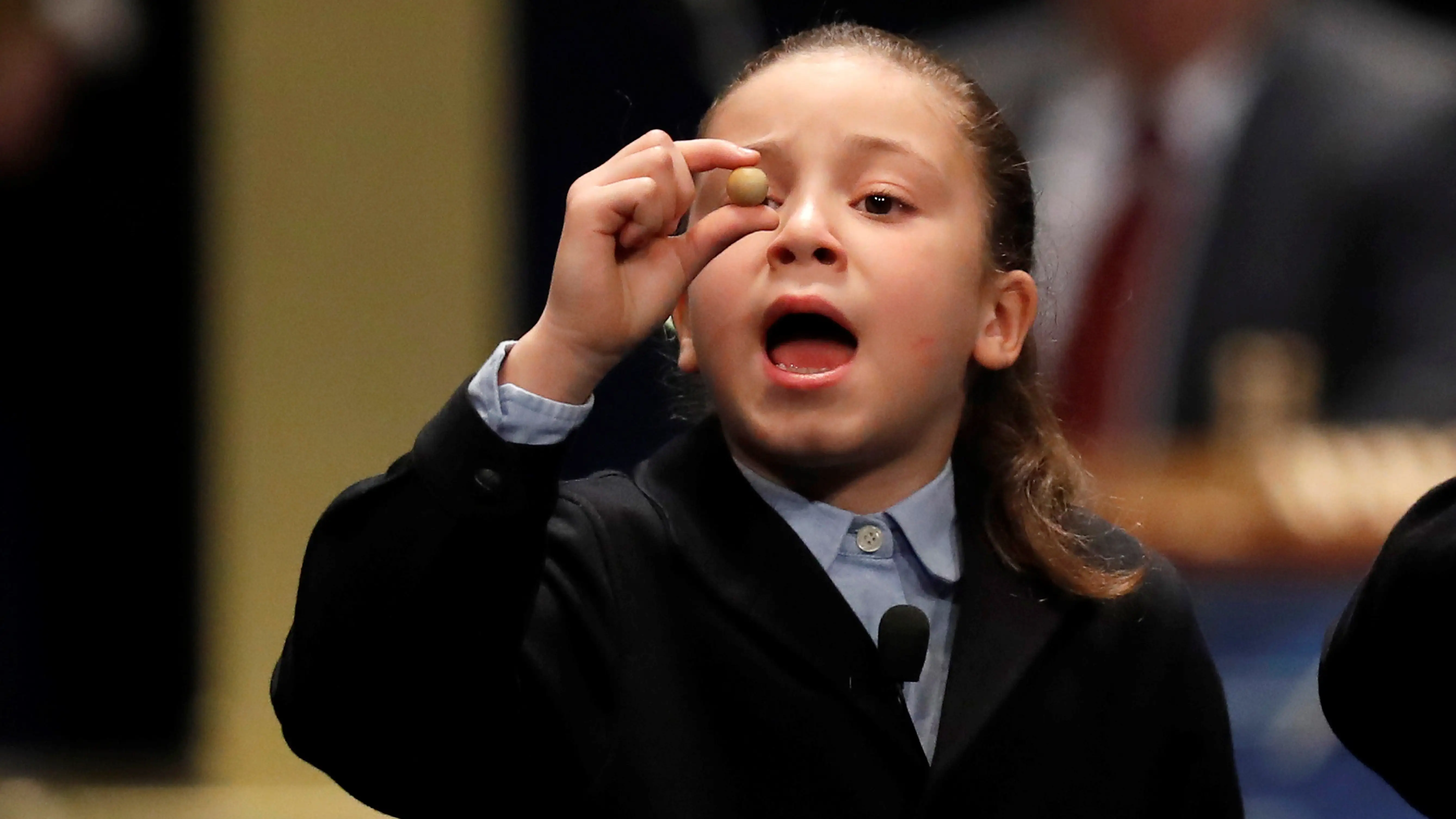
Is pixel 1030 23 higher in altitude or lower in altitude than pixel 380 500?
lower

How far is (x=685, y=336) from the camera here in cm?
116

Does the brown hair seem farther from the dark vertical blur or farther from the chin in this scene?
the dark vertical blur

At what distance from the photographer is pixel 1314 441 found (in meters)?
2.25

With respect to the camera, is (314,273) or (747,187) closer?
(747,187)

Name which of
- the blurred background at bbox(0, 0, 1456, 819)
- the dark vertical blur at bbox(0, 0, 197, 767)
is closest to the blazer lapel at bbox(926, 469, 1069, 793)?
the blurred background at bbox(0, 0, 1456, 819)

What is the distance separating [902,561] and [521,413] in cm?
30

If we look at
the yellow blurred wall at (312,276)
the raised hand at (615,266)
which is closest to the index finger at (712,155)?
the raised hand at (615,266)

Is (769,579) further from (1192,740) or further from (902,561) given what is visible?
(1192,740)

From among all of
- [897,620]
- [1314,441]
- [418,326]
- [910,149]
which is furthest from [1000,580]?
[418,326]

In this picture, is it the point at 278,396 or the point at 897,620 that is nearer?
the point at 897,620

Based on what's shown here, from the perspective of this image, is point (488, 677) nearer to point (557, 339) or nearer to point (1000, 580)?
point (557, 339)

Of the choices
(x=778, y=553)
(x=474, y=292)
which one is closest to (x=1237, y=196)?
(x=474, y=292)

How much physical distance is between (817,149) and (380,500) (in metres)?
0.35

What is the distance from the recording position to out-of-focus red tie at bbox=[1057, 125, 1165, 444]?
7.47ft
